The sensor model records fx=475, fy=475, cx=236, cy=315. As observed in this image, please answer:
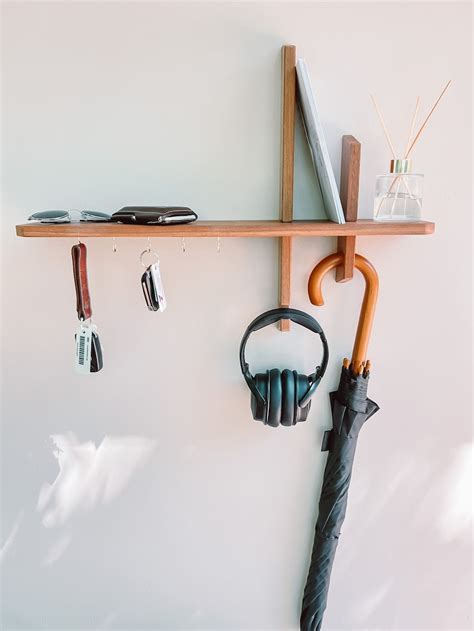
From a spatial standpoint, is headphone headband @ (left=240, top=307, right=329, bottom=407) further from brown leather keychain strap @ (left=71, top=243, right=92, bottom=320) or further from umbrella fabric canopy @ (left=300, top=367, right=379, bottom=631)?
brown leather keychain strap @ (left=71, top=243, right=92, bottom=320)

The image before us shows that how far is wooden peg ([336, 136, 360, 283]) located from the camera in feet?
3.04

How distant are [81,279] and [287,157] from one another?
473 millimetres

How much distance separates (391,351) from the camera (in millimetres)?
1087

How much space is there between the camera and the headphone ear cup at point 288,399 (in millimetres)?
978

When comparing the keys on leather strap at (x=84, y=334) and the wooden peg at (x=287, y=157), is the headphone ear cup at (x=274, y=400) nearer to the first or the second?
the wooden peg at (x=287, y=157)

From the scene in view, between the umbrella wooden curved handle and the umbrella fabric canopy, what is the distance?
0.19 ft

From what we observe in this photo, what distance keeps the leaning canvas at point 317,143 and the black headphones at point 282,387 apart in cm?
21

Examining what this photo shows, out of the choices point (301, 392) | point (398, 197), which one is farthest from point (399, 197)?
point (301, 392)

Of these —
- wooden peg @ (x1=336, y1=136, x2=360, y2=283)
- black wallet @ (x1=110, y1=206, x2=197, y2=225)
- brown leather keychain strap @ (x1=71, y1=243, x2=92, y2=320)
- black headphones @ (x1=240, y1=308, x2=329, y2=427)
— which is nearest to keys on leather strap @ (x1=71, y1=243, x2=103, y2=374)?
brown leather keychain strap @ (x1=71, y1=243, x2=92, y2=320)

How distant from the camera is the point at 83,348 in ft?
3.16

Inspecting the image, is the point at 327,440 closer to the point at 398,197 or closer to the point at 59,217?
the point at 398,197

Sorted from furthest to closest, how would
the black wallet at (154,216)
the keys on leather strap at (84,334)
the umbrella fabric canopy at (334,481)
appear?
the umbrella fabric canopy at (334,481) → the keys on leather strap at (84,334) → the black wallet at (154,216)

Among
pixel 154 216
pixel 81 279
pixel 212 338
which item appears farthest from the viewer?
pixel 212 338

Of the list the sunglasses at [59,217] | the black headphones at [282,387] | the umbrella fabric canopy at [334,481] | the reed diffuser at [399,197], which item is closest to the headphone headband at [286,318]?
the black headphones at [282,387]
